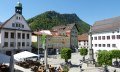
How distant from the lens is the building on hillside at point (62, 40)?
73769 mm

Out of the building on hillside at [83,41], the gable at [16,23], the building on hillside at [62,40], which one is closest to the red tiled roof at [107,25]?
the building on hillside at [62,40]

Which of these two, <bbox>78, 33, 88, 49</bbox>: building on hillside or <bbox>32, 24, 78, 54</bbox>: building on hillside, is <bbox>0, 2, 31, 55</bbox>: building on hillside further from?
<bbox>78, 33, 88, 49</bbox>: building on hillside

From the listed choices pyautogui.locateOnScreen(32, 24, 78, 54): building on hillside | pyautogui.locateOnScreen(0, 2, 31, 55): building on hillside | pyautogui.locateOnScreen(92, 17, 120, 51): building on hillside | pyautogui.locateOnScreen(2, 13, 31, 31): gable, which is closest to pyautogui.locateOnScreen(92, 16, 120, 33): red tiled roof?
pyautogui.locateOnScreen(92, 17, 120, 51): building on hillside

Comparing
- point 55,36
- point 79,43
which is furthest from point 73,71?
point 79,43

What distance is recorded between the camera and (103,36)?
226ft

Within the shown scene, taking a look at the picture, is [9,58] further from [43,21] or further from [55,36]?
[43,21]

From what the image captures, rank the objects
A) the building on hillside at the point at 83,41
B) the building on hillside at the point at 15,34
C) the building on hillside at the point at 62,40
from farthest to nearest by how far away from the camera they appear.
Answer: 1. the building on hillside at the point at 83,41
2. the building on hillside at the point at 62,40
3. the building on hillside at the point at 15,34

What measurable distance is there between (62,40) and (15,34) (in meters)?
27.3

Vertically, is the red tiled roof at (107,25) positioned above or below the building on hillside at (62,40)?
above

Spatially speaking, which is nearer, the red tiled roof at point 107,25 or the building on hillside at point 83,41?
the red tiled roof at point 107,25

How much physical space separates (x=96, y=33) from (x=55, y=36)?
14236mm

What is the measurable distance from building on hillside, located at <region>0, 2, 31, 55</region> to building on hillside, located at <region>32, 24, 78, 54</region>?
8.91 meters

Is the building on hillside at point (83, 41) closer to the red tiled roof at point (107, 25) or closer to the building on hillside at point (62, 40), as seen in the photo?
the building on hillside at point (62, 40)

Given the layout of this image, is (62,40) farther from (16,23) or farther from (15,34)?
(15,34)
